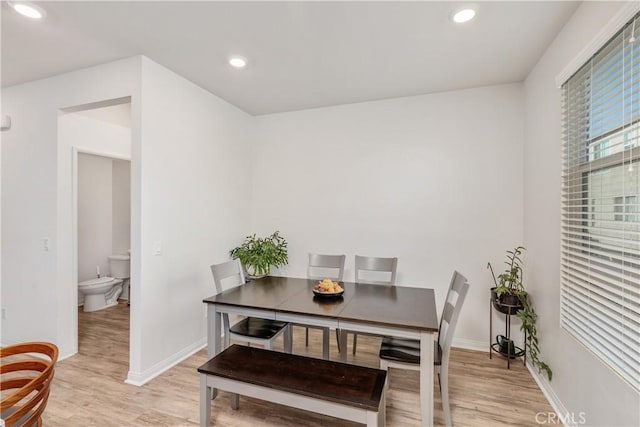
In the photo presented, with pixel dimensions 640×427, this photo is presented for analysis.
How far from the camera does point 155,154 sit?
2625 mm

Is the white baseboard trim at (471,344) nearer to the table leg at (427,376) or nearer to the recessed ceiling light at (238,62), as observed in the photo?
the table leg at (427,376)

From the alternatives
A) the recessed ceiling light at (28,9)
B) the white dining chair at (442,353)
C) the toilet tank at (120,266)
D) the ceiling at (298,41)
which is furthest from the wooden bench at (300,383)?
A: the toilet tank at (120,266)

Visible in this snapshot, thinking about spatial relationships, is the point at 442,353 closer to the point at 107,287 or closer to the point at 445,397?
the point at 445,397

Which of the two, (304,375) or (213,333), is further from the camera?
(213,333)

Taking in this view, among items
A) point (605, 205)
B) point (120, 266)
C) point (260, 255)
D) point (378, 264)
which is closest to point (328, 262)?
point (378, 264)

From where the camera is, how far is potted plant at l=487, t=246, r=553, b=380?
255 centimetres

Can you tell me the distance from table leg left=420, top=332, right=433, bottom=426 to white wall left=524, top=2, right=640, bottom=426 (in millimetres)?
892

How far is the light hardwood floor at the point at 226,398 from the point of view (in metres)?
2.04

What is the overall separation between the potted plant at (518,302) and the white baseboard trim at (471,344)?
0.43m

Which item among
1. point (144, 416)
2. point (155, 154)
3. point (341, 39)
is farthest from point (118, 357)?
point (341, 39)

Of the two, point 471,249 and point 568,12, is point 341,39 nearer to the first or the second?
point 568,12

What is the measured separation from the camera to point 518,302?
8.88ft

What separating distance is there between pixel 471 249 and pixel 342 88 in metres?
2.25

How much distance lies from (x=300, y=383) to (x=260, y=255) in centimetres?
204
